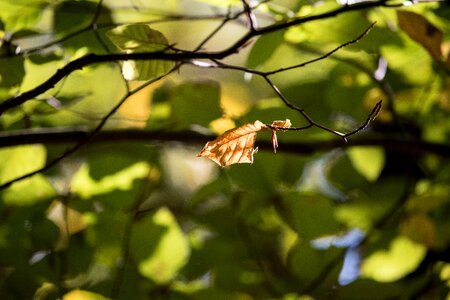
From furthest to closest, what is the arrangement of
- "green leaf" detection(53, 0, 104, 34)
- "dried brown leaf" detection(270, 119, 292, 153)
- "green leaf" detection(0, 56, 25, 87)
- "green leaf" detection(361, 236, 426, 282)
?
"green leaf" detection(361, 236, 426, 282) < "green leaf" detection(53, 0, 104, 34) < "green leaf" detection(0, 56, 25, 87) < "dried brown leaf" detection(270, 119, 292, 153)

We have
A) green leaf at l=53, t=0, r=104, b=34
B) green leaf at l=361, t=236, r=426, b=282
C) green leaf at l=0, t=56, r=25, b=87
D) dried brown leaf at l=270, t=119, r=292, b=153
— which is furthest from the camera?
green leaf at l=361, t=236, r=426, b=282

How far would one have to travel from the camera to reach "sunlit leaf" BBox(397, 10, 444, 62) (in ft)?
2.41

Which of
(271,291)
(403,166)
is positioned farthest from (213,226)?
(403,166)

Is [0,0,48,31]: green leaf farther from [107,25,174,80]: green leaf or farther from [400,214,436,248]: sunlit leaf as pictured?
[400,214,436,248]: sunlit leaf

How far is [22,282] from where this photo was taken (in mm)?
794

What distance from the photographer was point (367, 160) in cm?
100

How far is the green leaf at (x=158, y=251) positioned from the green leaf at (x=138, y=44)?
0.96 ft

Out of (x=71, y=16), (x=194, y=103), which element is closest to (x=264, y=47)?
(x=194, y=103)

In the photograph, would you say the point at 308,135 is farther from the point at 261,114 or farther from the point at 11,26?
the point at 11,26

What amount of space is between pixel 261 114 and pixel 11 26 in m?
0.33

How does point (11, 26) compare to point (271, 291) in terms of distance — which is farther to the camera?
point (271, 291)

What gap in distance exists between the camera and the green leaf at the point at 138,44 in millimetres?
606

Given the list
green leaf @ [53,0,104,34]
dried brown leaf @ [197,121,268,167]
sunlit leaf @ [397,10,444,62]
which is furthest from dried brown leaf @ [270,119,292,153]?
green leaf @ [53,0,104,34]

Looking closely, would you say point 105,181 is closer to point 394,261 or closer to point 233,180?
point 233,180
